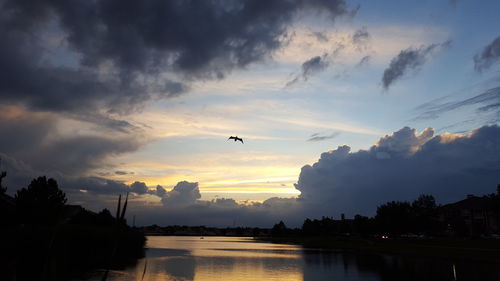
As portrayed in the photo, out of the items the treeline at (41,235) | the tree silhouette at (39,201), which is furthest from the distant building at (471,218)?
the tree silhouette at (39,201)

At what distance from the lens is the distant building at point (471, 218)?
121562 mm

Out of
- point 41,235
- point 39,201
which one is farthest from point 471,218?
point 41,235

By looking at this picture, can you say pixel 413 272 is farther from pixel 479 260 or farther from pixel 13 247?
pixel 13 247

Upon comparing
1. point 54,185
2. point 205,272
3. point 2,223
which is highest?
point 54,185

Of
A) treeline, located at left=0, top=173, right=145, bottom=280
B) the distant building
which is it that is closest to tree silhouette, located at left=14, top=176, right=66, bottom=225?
treeline, located at left=0, top=173, right=145, bottom=280

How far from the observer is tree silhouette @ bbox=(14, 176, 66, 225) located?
56.6m

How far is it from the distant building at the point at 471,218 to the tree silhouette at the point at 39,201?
4171 inches

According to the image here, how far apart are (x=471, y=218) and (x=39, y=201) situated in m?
123

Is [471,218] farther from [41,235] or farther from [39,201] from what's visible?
[41,235]

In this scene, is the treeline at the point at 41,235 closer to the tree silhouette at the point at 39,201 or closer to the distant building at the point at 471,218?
the tree silhouette at the point at 39,201

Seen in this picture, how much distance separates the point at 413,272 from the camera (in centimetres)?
5666

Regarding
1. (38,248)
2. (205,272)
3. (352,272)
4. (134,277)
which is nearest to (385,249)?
(352,272)

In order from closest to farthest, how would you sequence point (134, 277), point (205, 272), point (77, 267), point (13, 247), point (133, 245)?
1. point (13, 247)
2. point (134, 277)
3. point (77, 267)
4. point (205, 272)
5. point (133, 245)

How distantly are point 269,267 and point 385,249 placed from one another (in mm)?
42908
